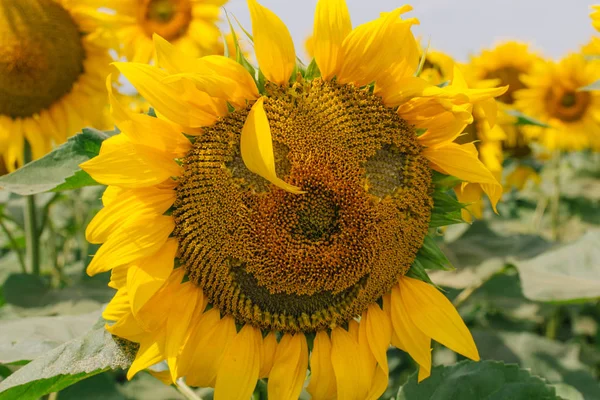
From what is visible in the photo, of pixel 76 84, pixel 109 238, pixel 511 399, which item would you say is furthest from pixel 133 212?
pixel 76 84

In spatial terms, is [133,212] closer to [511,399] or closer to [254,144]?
[254,144]

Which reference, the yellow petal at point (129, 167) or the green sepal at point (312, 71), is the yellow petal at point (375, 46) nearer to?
the green sepal at point (312, 71)

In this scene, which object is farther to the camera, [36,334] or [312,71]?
[36,334]

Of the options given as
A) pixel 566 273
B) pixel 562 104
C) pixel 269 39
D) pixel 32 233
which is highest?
pixel 269 39

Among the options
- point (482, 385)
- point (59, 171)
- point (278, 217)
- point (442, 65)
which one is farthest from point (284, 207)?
point (442, 65)

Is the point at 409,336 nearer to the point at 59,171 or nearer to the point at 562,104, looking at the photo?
the point at 59,171

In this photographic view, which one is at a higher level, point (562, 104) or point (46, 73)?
point (46, 73)

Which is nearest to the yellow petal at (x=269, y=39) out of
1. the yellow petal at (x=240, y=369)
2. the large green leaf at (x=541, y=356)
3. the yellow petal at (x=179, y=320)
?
the yellow petal at (x=179, y=320)

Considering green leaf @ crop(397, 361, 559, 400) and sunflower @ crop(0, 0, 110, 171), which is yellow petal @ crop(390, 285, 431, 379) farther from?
sunflower @ crop(0, 0, 110, 171)
